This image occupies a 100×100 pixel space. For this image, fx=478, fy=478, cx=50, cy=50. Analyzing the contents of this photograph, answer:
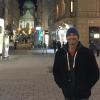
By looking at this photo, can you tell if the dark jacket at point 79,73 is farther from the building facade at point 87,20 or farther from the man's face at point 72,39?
the building facade at point 87,20

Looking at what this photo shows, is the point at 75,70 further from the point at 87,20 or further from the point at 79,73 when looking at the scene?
the point at 87,20

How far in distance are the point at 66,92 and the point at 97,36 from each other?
65362 mm

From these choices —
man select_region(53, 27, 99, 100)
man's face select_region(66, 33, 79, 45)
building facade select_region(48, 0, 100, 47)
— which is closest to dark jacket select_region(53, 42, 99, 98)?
man select_region(53, 27, 99, 100)

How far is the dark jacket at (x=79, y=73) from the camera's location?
7027 millimetres

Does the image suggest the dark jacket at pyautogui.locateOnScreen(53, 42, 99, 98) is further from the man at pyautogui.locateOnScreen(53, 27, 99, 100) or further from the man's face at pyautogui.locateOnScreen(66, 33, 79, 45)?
the man's face at pyautogui.locateOnScreen(66, 33, 79, 45)

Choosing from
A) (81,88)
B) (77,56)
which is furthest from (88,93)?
(77,56)

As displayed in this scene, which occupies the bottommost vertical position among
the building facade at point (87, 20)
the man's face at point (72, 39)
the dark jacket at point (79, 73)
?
the dark jacket at point (79, 73)

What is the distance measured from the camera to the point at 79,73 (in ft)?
23.2

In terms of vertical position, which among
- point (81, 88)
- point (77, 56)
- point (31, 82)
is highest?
point (77, 56)

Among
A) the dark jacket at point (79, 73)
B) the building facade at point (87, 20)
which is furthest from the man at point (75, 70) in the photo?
the building facade at point (87, 20)

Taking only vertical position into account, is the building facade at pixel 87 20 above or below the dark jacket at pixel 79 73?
above

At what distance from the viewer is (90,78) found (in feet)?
23.4

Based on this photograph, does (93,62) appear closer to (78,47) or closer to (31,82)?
(78,47)

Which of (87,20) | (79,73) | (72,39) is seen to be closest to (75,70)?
(79,73)
